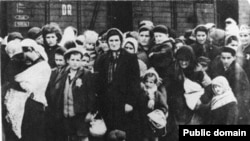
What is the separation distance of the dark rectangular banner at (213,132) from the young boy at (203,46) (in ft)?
3.65

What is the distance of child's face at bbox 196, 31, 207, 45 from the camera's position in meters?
5.97

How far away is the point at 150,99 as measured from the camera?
5.88m

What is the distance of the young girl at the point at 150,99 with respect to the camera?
5.85 meters

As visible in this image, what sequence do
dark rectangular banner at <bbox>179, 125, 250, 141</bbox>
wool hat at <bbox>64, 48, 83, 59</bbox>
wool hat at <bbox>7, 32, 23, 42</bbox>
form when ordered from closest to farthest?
1. wool hat at <bbox>7, 32, 23, 42</bbox>
2. wool hat at <bbox>64, 48, 83, 59</bbox>
3. dark rectangular banner at <bbox>179, 125, 250, 141</bbox>

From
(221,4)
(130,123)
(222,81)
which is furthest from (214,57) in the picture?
(130,123)

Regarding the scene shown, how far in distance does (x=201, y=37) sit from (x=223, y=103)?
3.65 feet

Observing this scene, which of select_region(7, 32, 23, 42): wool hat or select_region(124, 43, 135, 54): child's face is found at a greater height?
select_region(7, 32, 23, 42): wool hat

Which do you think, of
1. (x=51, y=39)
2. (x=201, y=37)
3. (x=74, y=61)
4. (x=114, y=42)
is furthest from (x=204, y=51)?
(x=51, y=39)

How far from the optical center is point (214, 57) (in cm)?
598

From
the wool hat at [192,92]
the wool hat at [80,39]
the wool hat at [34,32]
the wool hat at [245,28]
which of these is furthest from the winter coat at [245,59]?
the wool hat at [34,32]

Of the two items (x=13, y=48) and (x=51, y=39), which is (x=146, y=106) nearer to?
(x=51, y=39)

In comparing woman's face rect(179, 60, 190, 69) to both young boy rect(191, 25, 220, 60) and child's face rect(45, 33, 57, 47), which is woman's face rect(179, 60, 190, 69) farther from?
child's face rect(45, 33, 57, 47)

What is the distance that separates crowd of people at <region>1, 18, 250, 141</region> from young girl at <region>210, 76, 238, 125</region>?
2.3 inches

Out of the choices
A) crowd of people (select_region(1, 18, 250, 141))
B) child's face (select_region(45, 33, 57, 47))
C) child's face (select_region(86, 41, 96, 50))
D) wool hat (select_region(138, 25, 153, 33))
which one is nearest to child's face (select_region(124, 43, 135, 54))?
crowd of people (select_region(1, 18, 250, 141))
